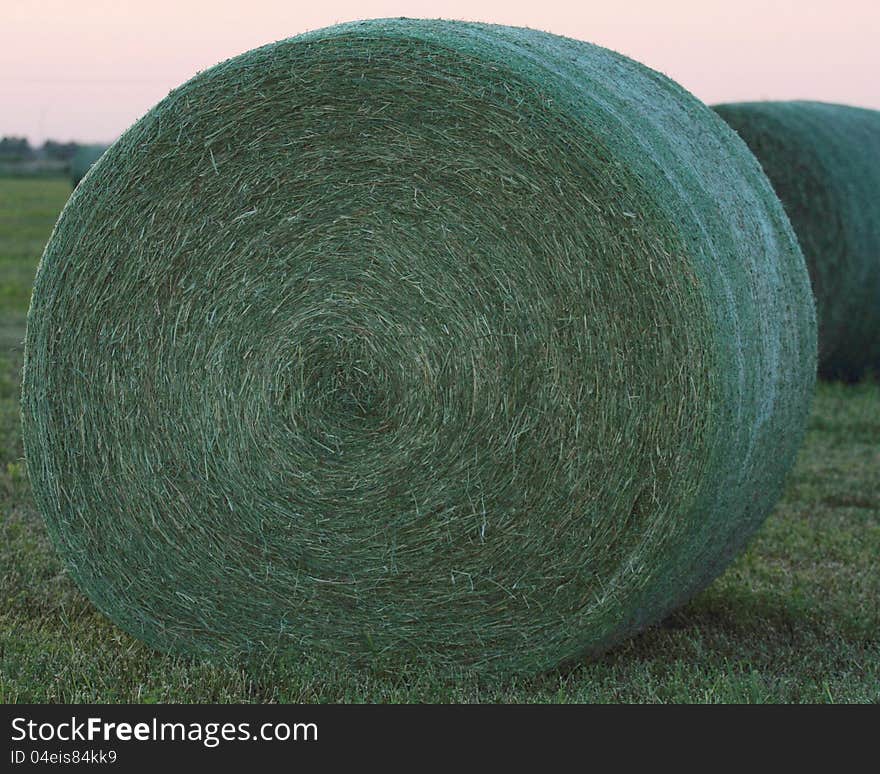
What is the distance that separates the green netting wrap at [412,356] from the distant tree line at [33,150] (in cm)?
4270

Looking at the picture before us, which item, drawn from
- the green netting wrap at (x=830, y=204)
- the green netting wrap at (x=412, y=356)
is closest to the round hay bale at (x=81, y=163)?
the green netting wrap at (x=830, y=204)

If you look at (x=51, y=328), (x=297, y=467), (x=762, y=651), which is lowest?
(x=762, y=651)

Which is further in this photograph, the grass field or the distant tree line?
the distant tree line

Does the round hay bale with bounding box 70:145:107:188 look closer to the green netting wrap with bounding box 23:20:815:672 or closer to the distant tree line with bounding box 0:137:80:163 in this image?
the green netting wrap with bounding box 23:20:815:672

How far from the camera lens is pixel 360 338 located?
4.26m

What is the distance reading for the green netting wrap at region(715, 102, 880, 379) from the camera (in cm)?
941

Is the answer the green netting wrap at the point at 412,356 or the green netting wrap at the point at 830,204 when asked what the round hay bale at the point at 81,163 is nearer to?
the green netting wrap at the point at 830,204

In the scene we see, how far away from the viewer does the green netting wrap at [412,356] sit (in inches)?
154

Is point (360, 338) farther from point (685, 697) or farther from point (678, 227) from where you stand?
point (685, 697)

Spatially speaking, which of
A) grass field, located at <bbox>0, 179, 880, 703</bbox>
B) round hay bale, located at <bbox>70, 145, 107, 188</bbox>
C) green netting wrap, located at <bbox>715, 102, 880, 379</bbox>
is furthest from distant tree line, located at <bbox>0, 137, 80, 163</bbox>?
grass field, located at <bbox>0, 179, 880, 703</bbox>

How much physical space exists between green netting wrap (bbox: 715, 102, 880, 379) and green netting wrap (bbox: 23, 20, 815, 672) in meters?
5.01

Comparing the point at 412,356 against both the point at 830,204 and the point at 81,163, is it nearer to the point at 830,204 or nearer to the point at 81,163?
the point at 830,204

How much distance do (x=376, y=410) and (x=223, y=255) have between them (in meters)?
0.70

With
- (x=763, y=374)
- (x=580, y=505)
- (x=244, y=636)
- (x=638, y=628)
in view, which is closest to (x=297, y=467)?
(x=244, y=636)
